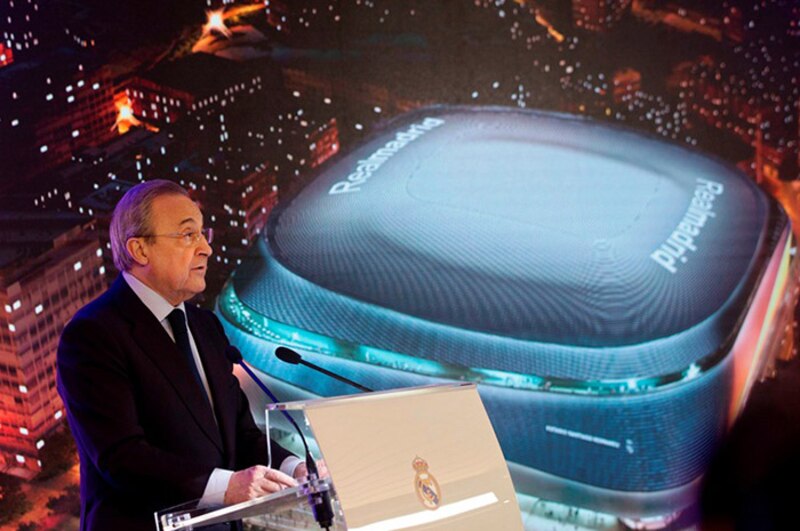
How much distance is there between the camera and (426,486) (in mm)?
1532

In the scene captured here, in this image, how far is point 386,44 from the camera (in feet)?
13.5

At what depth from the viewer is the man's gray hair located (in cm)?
177

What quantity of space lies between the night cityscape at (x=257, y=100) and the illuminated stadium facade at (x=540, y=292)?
15 centimetres

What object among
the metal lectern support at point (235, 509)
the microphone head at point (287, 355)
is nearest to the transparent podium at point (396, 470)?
the metal lectern support at point (235, 509)

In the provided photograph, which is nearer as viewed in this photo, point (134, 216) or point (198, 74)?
point (134, 216)

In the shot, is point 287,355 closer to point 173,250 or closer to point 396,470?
point 173,250

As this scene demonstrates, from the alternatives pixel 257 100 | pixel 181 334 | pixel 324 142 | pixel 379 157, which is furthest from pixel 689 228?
pixel 181 334

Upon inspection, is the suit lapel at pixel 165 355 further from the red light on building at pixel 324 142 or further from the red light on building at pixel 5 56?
the red light on building at pixel 324 142

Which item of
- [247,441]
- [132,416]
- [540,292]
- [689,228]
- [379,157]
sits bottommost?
[540,292]

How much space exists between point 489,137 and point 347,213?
2.55ft

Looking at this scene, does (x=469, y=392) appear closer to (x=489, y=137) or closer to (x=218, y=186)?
(x=218, y=186)

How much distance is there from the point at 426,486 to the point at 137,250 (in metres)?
0.75

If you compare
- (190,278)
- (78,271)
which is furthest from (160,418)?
(78,271)

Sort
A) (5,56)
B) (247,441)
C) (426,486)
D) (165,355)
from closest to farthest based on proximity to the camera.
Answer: (426,486) → (165,355) → (247,441) → (5,56)
